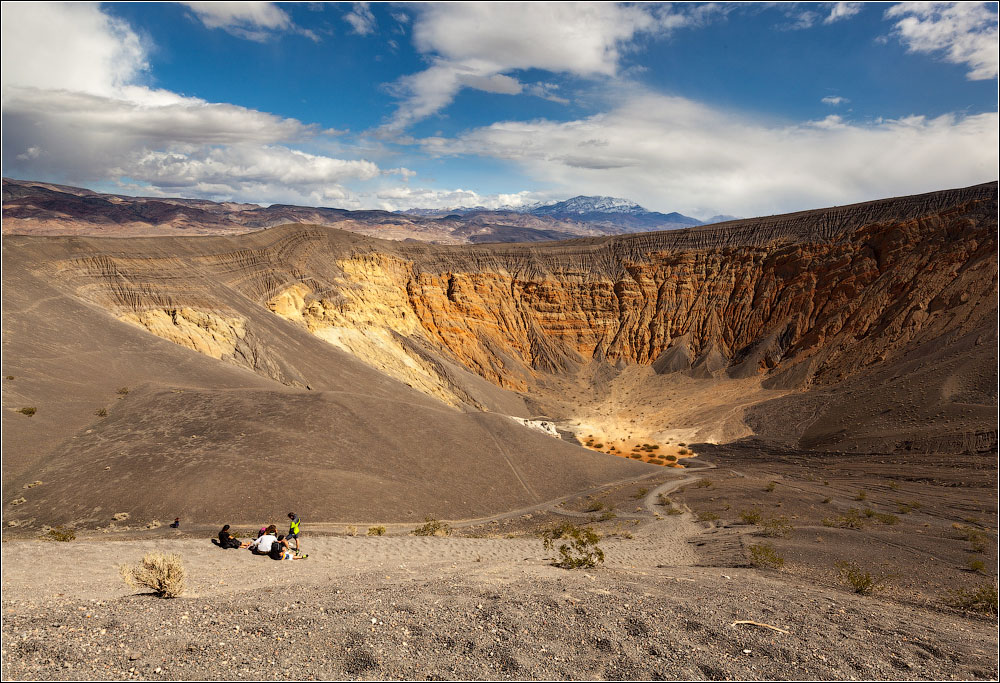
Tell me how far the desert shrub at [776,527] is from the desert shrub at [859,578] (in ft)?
10.3

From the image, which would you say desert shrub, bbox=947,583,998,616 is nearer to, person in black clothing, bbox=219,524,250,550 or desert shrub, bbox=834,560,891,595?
desert shrub, bbox=834,560,891,595

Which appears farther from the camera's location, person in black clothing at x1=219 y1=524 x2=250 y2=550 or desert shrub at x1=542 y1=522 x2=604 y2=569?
person in black clothing at x1=219 y1=524 x2=250 y2=550

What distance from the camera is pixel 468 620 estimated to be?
7.64m

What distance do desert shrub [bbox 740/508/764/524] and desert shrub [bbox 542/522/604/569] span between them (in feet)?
18.9

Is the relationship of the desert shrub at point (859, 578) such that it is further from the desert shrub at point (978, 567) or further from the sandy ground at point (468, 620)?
the desert shrub at point (978, 567)

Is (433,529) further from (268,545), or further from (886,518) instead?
(886,518)

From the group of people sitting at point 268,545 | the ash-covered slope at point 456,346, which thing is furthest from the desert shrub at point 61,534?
the group of people sitting at point 268,545

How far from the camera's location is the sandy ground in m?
6.42

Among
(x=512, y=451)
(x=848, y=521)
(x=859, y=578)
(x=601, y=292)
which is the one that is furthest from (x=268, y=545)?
(x=601, y=292)

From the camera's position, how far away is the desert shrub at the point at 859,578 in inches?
429

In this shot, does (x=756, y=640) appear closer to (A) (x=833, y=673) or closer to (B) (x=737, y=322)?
(A) (x=833, y=673)

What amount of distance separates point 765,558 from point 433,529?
10354mm

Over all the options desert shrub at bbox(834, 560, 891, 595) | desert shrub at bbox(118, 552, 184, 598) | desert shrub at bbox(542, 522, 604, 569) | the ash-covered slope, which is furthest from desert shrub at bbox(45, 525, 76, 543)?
desert shrub at bbox(834, 560, 891, 595)

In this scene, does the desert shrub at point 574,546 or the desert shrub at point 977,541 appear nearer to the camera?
the desert shrub at point 574,546
